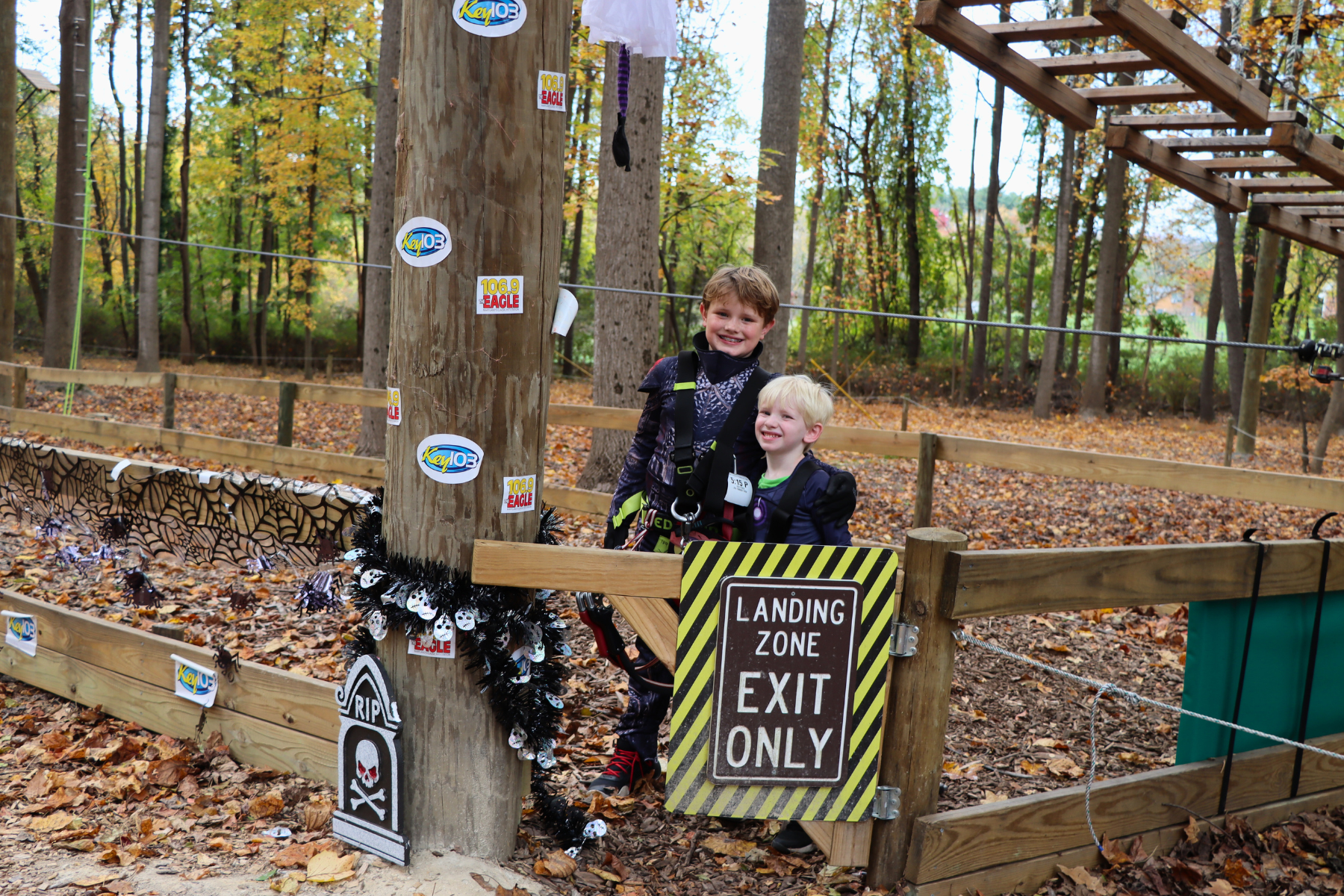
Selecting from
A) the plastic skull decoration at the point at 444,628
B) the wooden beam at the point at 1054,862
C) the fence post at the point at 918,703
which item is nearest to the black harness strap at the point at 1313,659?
the wooden beam at the point at 1054,862

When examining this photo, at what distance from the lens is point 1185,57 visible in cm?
520

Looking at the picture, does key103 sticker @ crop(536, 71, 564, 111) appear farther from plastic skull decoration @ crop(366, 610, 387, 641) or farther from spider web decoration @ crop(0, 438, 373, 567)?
spider web decoration @ crop(0, 438, 373, 567)

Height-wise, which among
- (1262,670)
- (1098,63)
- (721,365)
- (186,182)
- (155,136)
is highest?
(186,182)

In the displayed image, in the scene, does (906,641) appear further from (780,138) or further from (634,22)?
(780,138)

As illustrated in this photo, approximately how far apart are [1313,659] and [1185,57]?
347 cm

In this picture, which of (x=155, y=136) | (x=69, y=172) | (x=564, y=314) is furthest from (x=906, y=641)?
(x=155, y=136)

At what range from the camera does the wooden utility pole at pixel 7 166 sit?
44.3ft

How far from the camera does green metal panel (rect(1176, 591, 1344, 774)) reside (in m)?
3.12

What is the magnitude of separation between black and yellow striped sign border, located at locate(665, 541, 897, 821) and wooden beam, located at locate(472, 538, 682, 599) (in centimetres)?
6

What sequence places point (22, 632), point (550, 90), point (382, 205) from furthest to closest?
1. point (382, 205)
2. point (22, 632)
3. point (550, 90)

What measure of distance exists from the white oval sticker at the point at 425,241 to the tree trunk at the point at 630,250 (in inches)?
187

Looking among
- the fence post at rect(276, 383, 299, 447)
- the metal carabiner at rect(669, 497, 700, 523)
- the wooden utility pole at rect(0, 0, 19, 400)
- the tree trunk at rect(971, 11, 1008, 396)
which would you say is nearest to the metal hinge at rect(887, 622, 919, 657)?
the metal carabiner at rect(669, 497, 700, 523)

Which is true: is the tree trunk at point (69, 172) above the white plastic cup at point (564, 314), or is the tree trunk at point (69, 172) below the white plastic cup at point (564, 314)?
above

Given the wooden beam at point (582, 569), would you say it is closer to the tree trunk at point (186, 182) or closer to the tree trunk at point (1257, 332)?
the tree trunk at point (1257, 332)
